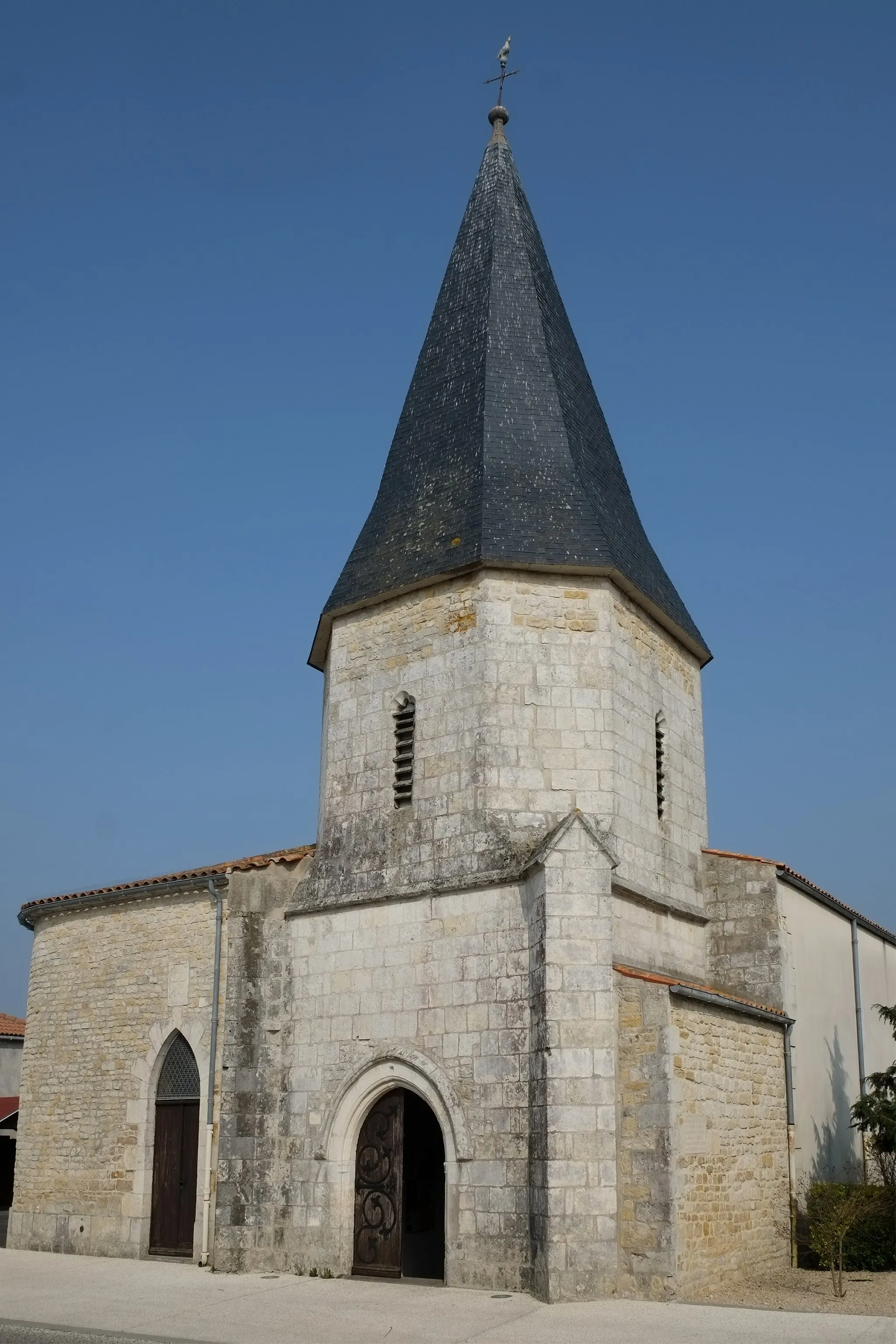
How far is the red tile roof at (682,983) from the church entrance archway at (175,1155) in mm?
5525

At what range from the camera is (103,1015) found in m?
15.4

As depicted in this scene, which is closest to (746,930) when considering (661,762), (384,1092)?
(661,762)

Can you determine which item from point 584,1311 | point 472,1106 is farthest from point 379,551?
point 584,1311

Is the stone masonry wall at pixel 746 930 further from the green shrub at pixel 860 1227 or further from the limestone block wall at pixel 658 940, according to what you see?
the green shrub at pixel 860 1227

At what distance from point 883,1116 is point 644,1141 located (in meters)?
3.77

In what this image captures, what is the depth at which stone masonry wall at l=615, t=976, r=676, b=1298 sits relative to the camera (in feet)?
35.1

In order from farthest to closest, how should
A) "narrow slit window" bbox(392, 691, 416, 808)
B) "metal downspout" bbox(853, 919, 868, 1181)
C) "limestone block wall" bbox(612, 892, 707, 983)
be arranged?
"metal downspout" bbox(853, 919, 868, 1181) → "narrow slit window" bbox(392, 691, 416, 808) → "limestone block wall" bbox(612, 892, 707, 983)

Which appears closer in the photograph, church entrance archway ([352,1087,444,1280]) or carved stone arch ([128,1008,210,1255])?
church entrance archway ([352,1087,444,1280])

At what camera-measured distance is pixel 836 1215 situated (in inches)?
462

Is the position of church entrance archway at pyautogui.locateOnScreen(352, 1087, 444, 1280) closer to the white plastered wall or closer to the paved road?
the paved road

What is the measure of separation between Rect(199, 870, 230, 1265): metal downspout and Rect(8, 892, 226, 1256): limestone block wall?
9cm

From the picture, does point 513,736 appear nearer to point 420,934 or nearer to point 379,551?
point 420,934

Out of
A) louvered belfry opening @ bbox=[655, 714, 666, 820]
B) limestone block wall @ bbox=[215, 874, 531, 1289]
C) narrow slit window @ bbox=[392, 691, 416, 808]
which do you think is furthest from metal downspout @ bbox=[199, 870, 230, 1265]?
louvered belfry opening @ bbox=[655, 714, 666, 820]

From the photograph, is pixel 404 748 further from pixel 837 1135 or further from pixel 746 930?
pixel 837 1135
